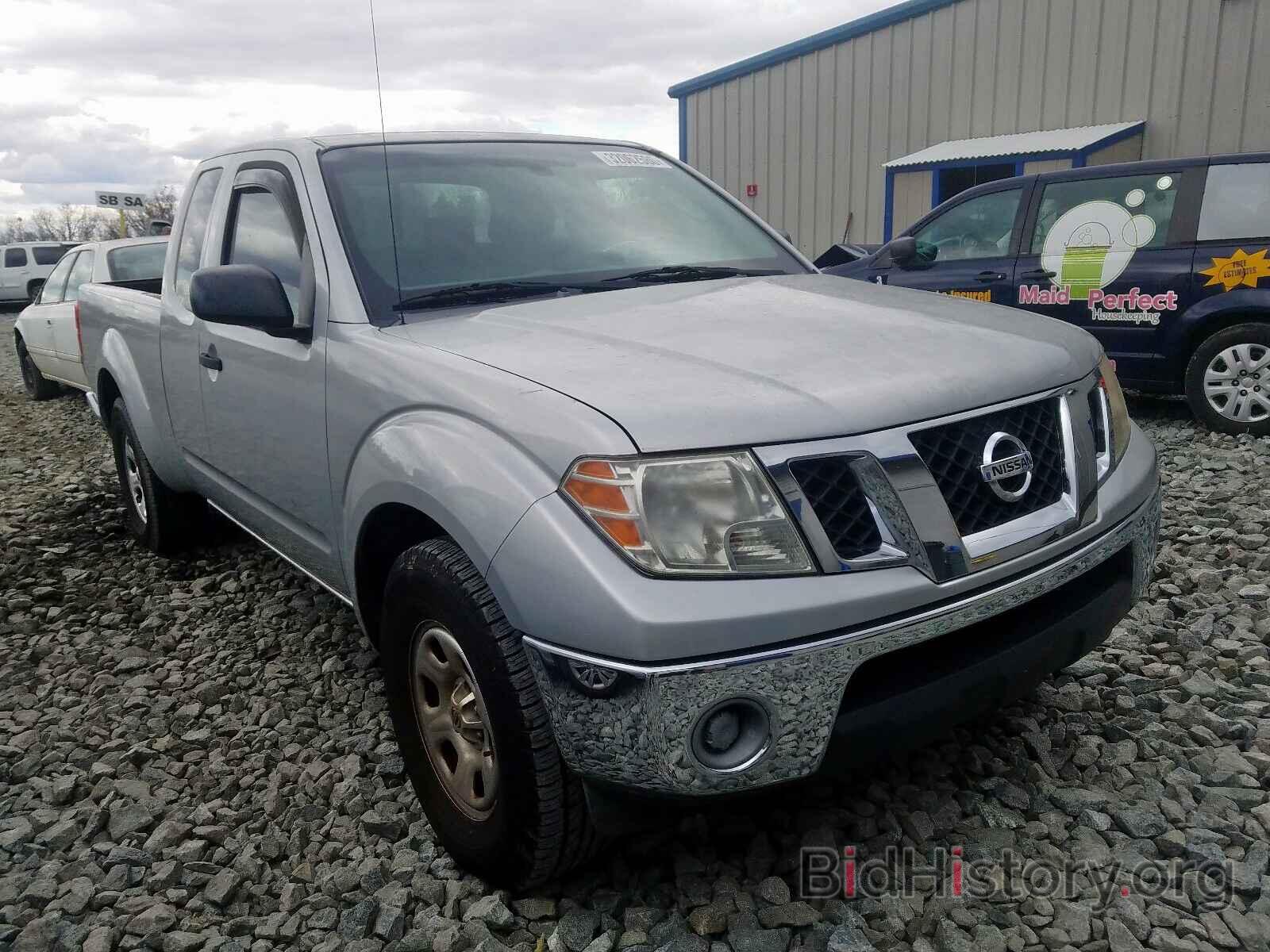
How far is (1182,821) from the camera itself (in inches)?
92.4

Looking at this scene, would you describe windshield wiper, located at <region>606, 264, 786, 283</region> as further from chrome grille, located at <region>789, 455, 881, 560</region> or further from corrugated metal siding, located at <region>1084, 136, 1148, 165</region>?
corrugated metal siding, located at <region>1084, 136, 1148, 165</region>

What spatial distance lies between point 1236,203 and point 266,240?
18.2 feet

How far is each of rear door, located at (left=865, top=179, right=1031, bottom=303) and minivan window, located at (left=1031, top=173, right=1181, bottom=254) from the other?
0.64 feet

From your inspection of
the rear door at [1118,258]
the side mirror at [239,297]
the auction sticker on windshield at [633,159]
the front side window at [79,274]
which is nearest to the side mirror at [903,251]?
the auction sticker on windshield at [633,159]

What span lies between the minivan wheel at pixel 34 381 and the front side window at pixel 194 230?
8081 mm

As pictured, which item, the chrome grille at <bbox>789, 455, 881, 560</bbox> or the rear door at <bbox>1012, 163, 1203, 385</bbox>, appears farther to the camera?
the rear door at <bbox>1012, 163, 1203, 385</bbox>

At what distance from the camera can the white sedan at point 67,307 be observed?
8594 millimetres

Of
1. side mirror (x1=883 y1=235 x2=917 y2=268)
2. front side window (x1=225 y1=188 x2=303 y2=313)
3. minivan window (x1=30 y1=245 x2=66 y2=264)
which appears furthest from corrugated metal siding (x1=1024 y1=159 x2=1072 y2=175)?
minivan window (x1=30 y1=245 x2=66 y2=264)

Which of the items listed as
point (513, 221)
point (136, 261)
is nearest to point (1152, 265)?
point (513, 221)

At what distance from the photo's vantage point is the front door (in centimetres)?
274

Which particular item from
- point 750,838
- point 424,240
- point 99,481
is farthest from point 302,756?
point 99,481

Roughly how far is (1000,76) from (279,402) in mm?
13424

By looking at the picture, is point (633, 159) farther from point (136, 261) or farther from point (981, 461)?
point (136, 261)

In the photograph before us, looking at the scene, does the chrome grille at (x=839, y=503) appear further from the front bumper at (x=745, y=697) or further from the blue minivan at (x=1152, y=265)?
the blue minivan at (x=1152, y=265)
